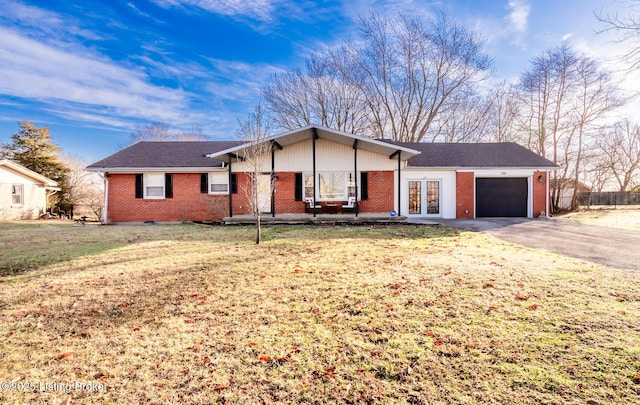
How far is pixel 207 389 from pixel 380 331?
164cm

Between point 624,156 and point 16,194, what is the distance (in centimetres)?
4972

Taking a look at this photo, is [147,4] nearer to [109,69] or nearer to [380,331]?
[109,69]

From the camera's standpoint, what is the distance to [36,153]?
23.8 m

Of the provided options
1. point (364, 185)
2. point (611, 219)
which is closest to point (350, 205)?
point (364, 185)

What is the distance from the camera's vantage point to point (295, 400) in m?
2.00

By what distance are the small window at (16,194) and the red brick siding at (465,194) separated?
88.3ft

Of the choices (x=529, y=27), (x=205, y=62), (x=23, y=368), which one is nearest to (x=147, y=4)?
Result: (x=205, y=62)

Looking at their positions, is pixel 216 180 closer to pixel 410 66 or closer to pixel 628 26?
pixel 628 26

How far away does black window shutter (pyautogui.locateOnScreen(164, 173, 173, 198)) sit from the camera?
14.3 m

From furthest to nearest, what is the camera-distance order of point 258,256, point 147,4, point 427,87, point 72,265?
point 427,87 < point 147,4 < point 258,256 < point 72,265

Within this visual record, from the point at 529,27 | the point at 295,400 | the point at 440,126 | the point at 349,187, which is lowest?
the point at 295,400

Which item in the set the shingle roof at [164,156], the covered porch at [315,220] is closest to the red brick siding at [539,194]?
the covered porch at [315,220]

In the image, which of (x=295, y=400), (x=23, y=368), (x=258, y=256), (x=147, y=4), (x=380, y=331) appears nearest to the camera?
(x=295, y=400)

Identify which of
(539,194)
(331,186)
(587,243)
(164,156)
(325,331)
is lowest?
(325,331)
